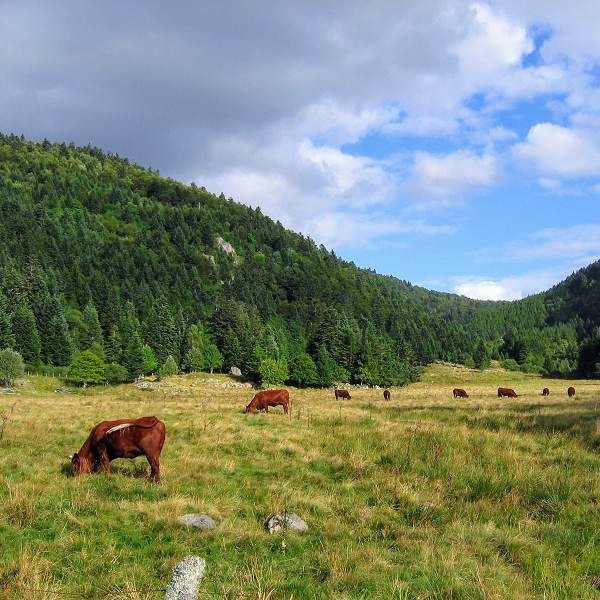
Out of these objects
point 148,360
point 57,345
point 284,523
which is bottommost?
point 284,523

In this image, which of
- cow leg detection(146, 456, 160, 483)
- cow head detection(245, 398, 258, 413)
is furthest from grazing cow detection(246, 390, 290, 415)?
cow leg detection(146, 456, 160, 483)

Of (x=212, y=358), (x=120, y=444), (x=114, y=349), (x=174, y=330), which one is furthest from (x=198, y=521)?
(x=174, y=330)

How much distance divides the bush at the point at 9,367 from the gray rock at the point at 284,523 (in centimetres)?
7669

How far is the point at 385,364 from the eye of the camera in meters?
105

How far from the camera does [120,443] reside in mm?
12125

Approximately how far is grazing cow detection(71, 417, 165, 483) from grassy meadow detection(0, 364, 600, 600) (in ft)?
1.75

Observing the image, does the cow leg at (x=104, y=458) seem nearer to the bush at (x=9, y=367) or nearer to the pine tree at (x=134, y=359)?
the bush at (x=9, y=367)

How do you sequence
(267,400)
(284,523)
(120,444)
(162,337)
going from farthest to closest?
(162,337), (267,400), (120,444), (284,523)

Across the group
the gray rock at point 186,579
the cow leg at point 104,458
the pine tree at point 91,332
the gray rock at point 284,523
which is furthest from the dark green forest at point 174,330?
the gray rock at point 186,579

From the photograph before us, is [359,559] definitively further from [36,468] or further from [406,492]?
[36,468]

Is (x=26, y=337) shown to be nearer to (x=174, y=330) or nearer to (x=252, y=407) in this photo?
(x=174, y=330)

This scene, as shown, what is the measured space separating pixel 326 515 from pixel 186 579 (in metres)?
3.78

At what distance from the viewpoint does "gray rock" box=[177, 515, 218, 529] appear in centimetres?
870

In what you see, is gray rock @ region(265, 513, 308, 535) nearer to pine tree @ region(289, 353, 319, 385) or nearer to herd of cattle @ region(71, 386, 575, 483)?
herd of cattle @ region(71, 386, 575, 483)
